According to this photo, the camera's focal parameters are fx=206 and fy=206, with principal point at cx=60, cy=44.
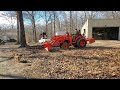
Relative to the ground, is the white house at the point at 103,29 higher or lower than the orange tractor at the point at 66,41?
higher

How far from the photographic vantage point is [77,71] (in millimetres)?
7992

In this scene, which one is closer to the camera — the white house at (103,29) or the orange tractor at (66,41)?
the orange tractor at (66,41)

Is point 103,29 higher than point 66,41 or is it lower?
higher

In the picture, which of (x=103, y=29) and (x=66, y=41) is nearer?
(x=66, y=41)

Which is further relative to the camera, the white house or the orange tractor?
the white house

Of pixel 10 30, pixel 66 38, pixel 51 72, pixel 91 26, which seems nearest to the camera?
pixel 51 72

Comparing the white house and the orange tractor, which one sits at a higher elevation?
the white house
